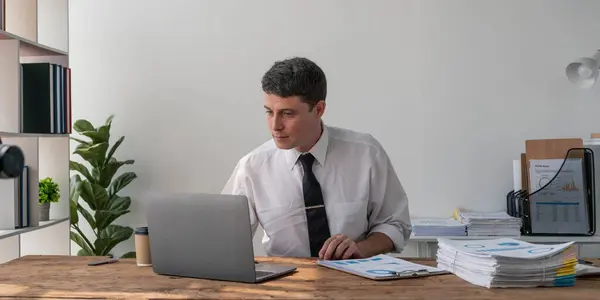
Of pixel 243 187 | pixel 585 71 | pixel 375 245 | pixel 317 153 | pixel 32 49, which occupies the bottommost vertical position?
pixel 375 245

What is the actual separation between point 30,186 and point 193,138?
104 cm

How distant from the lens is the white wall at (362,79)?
3.81 m

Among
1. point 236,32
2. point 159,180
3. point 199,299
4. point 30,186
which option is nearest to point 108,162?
point 159,180

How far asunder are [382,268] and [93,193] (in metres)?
2.18

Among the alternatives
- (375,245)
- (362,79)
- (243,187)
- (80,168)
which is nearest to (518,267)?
(375,245)

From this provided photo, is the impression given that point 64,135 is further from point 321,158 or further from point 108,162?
point 321,158

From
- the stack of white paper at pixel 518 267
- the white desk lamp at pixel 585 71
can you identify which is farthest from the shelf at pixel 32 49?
the white desk lamp at pixel 585 71

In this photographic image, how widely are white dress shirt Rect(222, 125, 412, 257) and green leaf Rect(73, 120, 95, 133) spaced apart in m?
1.38

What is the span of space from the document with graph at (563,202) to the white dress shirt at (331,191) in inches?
41.1

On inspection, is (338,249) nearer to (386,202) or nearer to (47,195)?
(386,202)

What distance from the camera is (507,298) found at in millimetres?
1711

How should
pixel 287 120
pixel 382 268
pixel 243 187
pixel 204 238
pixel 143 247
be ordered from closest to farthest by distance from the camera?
pixel 204 238, pixel 382 268, pixel 143 247, pixel 287 120, pixel 243 187

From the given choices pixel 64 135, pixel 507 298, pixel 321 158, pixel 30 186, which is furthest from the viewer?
pixel 64 135

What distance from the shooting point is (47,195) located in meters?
3.35
